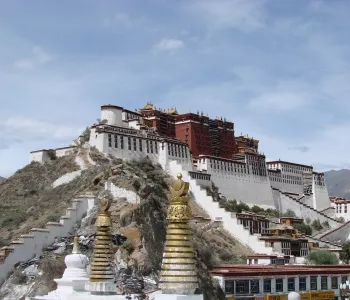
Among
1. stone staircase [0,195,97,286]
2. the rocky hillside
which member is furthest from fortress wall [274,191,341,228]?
stone staircase [0,195,97,286]

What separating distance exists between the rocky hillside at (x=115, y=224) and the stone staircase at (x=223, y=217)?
833 mm

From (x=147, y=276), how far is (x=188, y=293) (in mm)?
22275

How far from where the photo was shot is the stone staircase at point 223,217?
57.7 metres

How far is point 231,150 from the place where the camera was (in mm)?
84312

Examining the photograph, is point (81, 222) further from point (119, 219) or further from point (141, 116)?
point (141, 116)

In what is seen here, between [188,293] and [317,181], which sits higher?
[317,181]

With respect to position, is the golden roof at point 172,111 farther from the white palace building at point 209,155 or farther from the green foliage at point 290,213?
the green foliage at point 290,213

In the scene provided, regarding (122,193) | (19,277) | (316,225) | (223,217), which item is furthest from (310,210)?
(19,277)

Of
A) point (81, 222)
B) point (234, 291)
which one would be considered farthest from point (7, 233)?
point (234, 291)

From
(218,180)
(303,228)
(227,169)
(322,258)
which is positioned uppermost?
(227,169)

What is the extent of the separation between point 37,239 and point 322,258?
28312 millimetres

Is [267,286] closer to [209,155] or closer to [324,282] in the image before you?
[324,282]

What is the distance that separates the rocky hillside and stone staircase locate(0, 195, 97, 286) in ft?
1.65

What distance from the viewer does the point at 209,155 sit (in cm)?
7512
